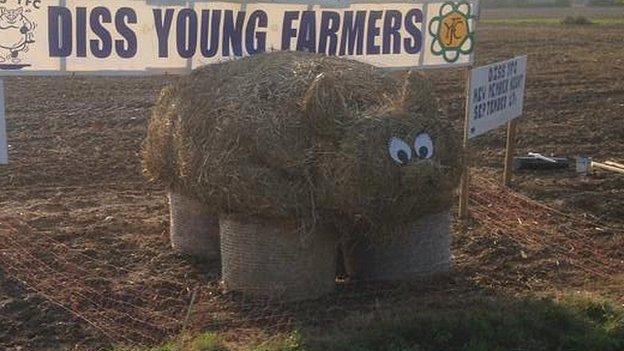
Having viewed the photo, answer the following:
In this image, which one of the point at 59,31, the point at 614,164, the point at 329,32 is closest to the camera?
the point at 59,31

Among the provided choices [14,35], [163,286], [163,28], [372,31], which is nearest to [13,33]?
[14,35]

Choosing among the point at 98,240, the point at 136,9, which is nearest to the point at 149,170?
the point at 98,240

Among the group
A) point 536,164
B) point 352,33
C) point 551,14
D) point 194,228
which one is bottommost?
point 551,14

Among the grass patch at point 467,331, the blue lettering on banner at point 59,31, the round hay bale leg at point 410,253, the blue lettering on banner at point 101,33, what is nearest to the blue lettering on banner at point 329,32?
the blue lettering on banner at point 101,33

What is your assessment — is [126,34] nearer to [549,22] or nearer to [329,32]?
[329,32]

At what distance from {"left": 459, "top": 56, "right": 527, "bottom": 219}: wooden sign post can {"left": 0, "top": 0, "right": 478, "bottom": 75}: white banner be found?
40 cm

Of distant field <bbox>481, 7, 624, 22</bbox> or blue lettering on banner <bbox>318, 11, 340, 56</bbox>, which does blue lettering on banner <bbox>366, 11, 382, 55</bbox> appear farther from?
distant field <bbox>481, 7, 624, 22</bbox>

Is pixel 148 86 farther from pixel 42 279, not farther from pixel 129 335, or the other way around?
pixel 129 335

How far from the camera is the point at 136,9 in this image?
754 cm

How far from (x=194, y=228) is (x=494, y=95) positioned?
3053 mm

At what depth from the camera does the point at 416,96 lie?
6.07 metres

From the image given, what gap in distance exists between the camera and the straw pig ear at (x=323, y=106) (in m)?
5.83

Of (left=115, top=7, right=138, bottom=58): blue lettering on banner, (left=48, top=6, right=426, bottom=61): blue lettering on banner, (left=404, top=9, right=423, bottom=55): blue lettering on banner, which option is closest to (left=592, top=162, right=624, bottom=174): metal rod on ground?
(left=48, top=6, right=426, bottom=61): blue lettering on banner

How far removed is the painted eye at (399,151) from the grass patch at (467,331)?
0.91 meters
